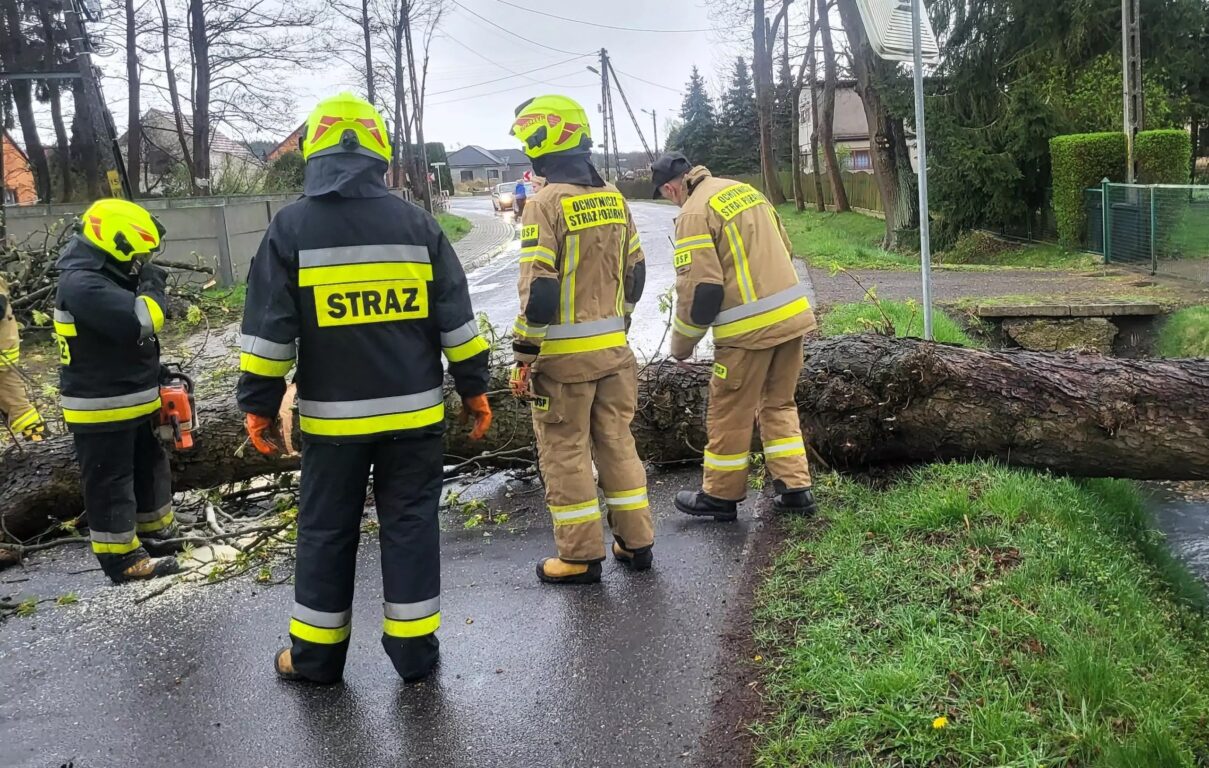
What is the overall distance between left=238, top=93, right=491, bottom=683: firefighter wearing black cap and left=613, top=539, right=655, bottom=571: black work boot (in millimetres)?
1084

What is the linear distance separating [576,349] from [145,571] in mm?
2299

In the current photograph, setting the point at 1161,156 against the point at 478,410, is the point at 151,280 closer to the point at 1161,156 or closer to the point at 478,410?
the point at 478,410

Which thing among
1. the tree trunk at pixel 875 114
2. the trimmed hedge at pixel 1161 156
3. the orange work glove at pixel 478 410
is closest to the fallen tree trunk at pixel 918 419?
the orange work glove at pixel 478 410

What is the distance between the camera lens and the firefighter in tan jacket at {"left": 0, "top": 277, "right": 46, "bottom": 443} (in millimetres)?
6133

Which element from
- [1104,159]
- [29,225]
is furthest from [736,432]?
[29,225]

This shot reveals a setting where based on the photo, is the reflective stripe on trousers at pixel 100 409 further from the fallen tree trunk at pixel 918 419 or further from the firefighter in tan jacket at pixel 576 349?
the firefighter in tan jacket at pixel 576 349

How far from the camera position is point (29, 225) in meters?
16.0

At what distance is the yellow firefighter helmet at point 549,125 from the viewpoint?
384cm

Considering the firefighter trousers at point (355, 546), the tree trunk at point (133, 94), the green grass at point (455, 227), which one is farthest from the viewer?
the green grass at point (455, 227)

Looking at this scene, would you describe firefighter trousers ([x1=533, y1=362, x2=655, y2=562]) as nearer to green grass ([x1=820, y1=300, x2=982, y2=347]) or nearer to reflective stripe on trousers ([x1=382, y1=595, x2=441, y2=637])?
reflective stripe on trousers ([x1=382, y1=595, x2=441, y2=637])

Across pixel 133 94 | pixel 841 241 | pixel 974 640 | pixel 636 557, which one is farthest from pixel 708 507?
pixel 133 94

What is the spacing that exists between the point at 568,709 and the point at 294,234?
1730 millimetres

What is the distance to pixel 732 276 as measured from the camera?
431cm

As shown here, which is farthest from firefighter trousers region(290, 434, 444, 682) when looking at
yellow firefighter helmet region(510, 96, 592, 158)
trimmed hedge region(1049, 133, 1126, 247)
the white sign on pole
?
trimmed hedge region(1049, 133, 1126, 247)
